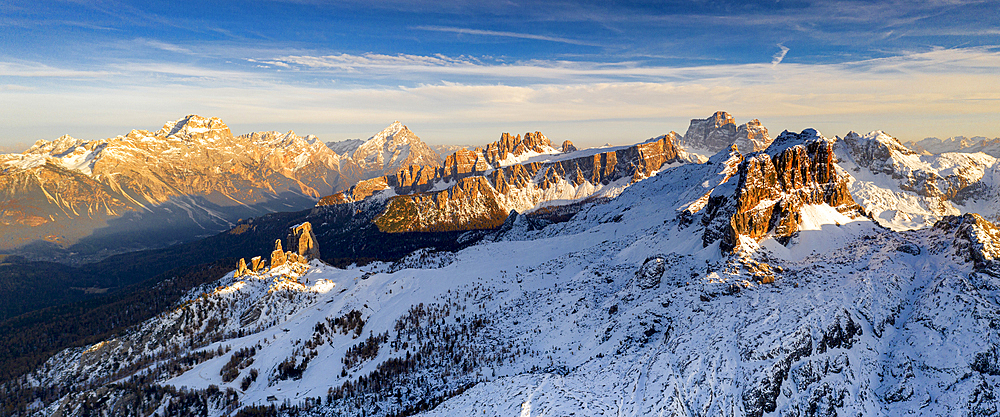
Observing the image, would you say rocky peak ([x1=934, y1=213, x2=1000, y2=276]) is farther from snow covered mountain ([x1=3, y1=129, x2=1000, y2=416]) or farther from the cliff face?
the cliff face

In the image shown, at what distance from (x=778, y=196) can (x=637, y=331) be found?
4633 centimetres

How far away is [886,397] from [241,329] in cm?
15108

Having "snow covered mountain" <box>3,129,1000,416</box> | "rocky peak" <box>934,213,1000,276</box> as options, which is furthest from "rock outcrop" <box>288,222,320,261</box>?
"rocky peak" <box>934,213,1000,276</box>

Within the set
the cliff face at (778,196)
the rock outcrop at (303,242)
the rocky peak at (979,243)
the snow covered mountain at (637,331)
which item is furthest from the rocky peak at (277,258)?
the rocky peak at (979,243)

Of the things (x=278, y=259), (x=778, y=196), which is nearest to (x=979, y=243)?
(x=778, y=196)

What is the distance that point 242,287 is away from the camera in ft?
460

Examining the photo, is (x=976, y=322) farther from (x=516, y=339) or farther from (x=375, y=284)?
(x=375, y=284)

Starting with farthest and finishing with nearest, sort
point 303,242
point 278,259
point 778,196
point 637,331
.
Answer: point 303,242
point 278,259
point 778,196
point 637,331

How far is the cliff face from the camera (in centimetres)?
8406

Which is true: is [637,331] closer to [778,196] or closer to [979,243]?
[778,196]

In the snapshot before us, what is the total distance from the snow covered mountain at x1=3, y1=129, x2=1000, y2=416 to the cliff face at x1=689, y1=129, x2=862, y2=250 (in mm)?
480

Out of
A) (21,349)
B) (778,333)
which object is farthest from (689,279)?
(21,349)

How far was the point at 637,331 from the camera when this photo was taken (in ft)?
240

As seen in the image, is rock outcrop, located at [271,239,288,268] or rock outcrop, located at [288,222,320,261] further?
rock outcrop, located at [288,222,320,261]
